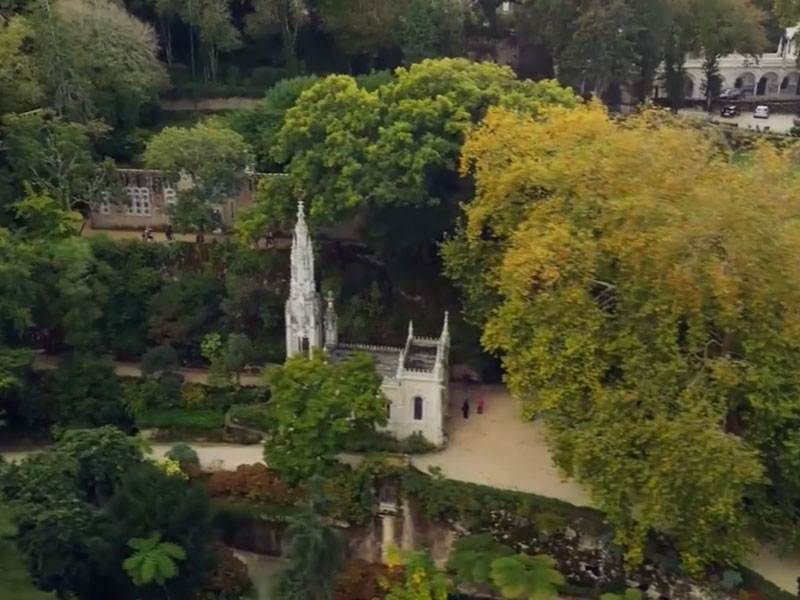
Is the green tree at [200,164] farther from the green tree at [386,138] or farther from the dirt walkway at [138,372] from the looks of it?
the dirt walkway at [138,372]

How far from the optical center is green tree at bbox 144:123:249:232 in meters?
41.2

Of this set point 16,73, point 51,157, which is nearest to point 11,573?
point 51,157

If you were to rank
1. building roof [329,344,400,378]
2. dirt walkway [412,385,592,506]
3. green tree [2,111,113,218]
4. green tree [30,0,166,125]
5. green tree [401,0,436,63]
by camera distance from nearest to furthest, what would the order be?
dirt walkway [412,385,592,506] → building roof [329,344,400,378] → green tree [2,111,113,218] → green tree [30,0,166,125] → green tree [401,0,436,63]

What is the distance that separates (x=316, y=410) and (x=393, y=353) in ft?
18.9

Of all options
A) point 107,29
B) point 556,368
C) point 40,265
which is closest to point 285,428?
point 556,368

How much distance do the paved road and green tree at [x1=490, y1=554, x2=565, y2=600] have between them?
33.7m

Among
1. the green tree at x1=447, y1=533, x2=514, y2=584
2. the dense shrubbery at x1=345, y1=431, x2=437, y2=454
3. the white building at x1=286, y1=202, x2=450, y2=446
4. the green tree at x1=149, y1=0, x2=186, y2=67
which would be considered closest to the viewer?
the green tree at x1=447, y1=533, x2=514, y2=584

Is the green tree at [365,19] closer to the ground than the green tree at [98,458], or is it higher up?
higher up

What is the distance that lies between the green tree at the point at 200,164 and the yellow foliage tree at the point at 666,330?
14733 mm

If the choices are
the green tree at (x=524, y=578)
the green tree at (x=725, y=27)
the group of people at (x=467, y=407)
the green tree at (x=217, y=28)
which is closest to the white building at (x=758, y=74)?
the green tree at (x=725, y=27)

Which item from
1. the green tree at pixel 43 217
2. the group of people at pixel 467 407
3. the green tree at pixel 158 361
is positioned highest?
the green tree at pixel 43 217

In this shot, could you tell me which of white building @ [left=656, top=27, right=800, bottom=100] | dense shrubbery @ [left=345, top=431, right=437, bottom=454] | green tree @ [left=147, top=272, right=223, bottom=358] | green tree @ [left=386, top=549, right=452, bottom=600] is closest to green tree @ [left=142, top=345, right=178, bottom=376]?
green tree @ [left=147, top=272, right=223, bottom=358]

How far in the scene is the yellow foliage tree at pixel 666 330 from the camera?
28.0 metres

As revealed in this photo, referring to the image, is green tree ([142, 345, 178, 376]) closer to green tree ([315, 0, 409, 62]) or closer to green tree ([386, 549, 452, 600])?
green tree ([386, 549, 452, 600])
